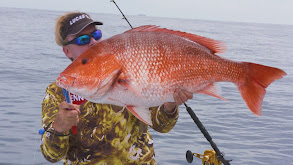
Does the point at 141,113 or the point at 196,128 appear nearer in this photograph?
the point at 141,113

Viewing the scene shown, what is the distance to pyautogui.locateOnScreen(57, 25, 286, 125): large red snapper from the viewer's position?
1812 millimetres

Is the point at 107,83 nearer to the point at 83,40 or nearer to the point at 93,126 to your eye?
the point at 83,40

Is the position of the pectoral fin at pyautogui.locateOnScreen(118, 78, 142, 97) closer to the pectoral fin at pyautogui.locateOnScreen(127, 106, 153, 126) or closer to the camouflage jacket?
the pectoral fin at pyautogui.locateOnScreen(127, 106, 153, 126)

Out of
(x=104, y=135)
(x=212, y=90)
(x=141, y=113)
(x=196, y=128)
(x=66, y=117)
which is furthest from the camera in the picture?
(x=196, y=128)

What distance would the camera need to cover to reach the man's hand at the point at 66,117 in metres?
2.11

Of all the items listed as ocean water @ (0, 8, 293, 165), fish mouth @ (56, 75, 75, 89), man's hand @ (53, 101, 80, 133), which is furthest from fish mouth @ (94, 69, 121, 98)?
ocean water @ (0, 8, 293, 165)

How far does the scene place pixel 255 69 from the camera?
6.42 feet

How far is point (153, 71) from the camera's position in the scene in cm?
186

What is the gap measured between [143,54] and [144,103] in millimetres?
270

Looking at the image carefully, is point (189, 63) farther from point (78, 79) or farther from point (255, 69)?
point (78, 79)

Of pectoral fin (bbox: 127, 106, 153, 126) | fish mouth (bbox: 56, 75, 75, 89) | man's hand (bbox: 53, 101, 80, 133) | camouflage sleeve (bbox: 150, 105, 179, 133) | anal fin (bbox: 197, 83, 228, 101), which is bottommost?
man's hand (bbox: 53, 101, 80, 133)

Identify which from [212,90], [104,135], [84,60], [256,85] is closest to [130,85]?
[84,60]

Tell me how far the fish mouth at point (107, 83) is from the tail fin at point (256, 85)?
750mm

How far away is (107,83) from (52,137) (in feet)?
3.02
